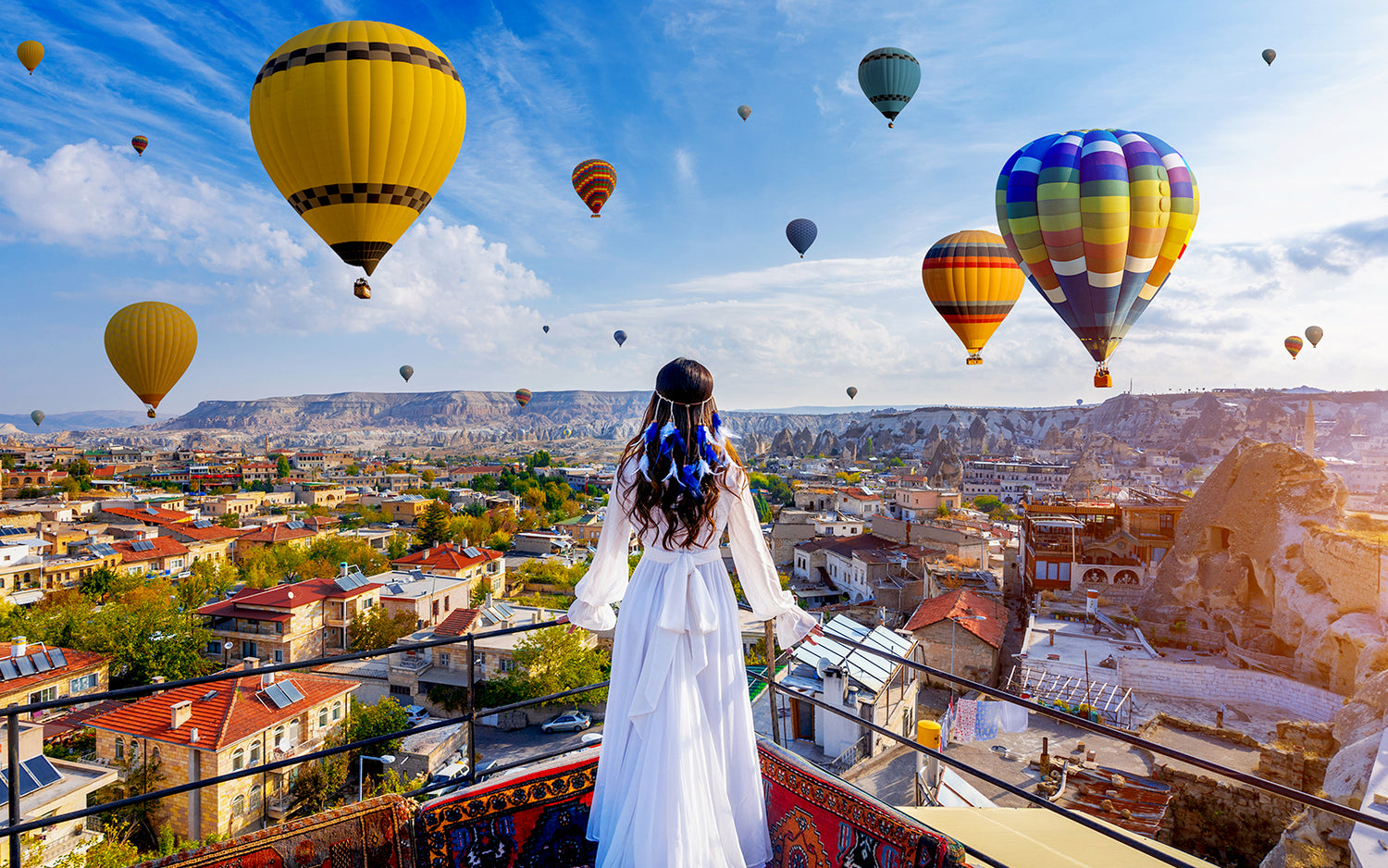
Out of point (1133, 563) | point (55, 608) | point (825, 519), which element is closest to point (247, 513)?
point (55, 608)

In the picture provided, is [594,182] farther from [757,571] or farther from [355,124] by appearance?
[757,571]

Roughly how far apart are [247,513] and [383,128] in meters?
46.2

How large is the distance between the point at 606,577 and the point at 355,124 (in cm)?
730

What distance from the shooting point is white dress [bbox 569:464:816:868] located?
207 centimetres

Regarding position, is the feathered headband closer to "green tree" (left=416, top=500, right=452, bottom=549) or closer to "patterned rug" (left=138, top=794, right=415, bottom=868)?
"patterned rug" (left=138, top=794, right=415, bottom=868)

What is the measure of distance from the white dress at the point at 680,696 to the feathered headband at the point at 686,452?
0.05 metres

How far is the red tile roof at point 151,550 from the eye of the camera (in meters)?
26.7

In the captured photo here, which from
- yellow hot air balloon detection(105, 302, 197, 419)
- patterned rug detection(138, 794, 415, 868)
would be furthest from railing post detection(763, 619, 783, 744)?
yellow hot air balloon detection(105, 302, 197, 419)

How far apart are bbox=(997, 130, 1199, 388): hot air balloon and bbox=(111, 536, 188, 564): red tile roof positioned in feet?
102

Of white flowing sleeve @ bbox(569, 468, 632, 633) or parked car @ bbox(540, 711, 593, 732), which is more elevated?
white flowing sleeve @ bbox(569, 468, 632, 633)

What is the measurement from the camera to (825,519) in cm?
3559

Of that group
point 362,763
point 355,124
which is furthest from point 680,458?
point 362,763

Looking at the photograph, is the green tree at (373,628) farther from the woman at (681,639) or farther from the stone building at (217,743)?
the woman at (681,639)

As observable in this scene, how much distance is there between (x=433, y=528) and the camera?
3734 centimetres
